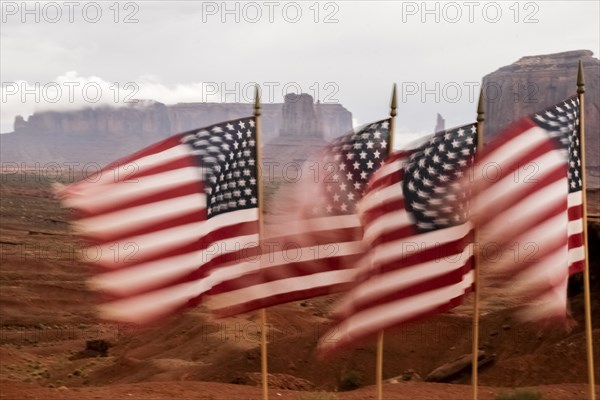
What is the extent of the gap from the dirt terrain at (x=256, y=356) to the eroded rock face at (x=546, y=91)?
10303 cm

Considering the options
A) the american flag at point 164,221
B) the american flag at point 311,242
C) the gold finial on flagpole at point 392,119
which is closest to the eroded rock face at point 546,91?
the gold finial on flagpole at point 392,119

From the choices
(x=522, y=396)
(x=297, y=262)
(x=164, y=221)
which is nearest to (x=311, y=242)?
(x=297, y=262)

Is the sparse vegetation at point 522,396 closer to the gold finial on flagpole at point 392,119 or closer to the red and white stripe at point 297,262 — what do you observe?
the red and white stripe at point 297,262

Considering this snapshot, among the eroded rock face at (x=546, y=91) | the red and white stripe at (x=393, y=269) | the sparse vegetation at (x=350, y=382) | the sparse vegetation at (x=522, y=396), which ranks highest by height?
the eroded rock face at (x=546, y=91)

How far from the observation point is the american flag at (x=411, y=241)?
8.10 m

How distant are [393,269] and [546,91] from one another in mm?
139824

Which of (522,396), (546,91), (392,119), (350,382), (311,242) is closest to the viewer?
(311,242)

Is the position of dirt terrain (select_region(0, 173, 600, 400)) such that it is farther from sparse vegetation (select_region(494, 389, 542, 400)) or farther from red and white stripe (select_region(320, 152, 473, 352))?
sparse vegetation (select_region(494, 389, 542, 400))

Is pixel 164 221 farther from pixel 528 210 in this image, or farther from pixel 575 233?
pixel 575 233

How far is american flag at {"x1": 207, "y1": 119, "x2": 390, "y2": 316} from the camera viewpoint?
8.11 m

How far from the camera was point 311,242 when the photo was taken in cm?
823

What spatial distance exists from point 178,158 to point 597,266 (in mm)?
20342

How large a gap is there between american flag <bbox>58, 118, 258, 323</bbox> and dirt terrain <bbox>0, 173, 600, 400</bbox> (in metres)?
0.71

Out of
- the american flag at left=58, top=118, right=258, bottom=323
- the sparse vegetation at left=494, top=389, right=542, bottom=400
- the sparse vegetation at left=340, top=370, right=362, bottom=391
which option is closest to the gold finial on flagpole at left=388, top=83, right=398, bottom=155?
the american flag at left=58, top=118, right=258, bottom=323
